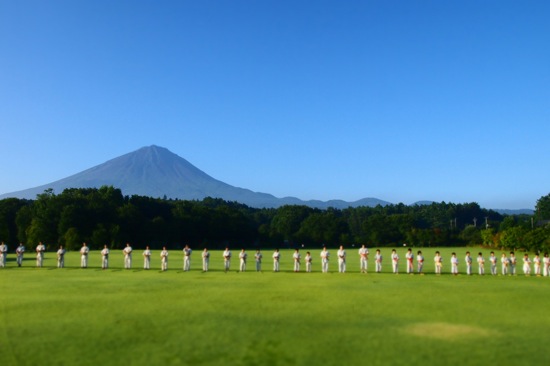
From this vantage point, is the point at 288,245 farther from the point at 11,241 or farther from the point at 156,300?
the point at 156,300

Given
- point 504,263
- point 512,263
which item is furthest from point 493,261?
point 512,263

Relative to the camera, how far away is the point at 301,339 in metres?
11.3

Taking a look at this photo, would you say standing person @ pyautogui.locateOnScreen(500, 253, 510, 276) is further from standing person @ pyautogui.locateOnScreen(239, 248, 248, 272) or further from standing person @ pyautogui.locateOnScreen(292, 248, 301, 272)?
standing person @ pyautogui.locateOnScreen(239, 248, 248, 272)

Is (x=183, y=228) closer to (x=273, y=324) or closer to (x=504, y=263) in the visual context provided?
(x=504, y=263)

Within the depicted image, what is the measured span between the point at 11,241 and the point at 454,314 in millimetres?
75178

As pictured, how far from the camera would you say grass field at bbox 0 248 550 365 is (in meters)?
10.0

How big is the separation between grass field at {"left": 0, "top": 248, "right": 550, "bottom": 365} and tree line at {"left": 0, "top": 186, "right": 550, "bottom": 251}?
3793cm

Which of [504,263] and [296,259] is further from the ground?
[296,259]

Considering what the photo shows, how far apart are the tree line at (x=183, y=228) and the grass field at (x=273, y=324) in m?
37.9

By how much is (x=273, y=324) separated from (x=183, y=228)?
222 ft

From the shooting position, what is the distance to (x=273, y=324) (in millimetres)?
12734

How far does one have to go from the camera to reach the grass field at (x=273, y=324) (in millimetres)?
10036

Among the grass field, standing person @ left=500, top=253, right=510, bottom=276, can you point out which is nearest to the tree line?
standing person @ left=500, top=253, right=510, bottom=276

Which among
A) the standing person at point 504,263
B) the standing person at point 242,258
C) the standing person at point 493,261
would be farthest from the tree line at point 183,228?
the standing person at point 242,258
